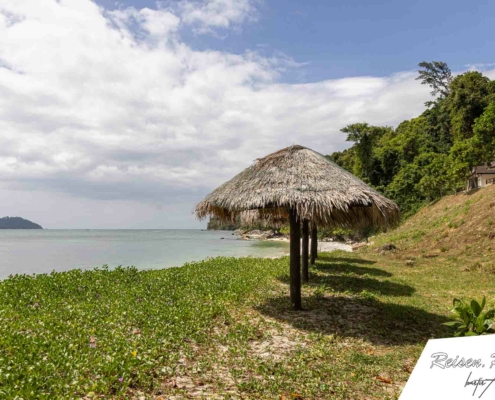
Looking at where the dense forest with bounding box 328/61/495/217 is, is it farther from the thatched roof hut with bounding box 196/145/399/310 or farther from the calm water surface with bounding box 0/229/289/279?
the thatched roof hut with bounding box 196/145/399/310

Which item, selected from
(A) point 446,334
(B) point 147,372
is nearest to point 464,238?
(A) point 446,334

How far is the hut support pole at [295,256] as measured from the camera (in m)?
8.29

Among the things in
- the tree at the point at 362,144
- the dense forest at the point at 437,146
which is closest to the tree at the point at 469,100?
the dense forest at the point at 437,146

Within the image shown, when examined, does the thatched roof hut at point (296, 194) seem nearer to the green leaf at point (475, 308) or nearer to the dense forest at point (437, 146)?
the green leaf at point (475, 308)

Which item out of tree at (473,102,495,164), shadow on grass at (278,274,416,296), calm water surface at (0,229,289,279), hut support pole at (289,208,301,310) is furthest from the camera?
tree at (473,102,495,164)

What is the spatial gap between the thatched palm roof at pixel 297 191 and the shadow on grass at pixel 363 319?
2154 millimetres

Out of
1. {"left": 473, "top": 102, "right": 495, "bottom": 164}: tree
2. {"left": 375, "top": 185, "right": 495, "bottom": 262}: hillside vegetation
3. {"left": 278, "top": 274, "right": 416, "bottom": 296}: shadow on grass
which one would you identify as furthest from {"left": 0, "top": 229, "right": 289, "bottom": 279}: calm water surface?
{"left": 473, "top": 102, "right": 495, "bottom": 164}: tree

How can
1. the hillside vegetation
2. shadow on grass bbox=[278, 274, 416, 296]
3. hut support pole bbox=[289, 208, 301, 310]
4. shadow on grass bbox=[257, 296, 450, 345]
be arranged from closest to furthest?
1. shadow on grass bbox=[257, 296, 450, 345]
2. hut support pole bbox=[289, 208, 301, 310]
3. shadow on grass bbox=[278, 274, 416, 296]
4. the hillside vegetation

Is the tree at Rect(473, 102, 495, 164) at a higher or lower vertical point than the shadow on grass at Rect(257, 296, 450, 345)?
higher

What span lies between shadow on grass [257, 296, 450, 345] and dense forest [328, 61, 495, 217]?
2721 centimetres

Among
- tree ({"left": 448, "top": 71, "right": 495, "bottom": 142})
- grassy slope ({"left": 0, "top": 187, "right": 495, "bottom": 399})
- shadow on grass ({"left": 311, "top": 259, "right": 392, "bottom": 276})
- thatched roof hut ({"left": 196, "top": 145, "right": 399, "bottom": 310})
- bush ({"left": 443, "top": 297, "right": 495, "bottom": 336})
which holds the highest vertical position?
tree ({"left": 448, "top": 71, "right": 495, "bottom": 142})

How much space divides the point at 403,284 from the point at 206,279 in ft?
22.4

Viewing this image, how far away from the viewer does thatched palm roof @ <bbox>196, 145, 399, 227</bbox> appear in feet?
24.6

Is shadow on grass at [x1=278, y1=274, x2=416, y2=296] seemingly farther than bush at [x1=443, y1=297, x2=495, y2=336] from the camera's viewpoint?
Yes
